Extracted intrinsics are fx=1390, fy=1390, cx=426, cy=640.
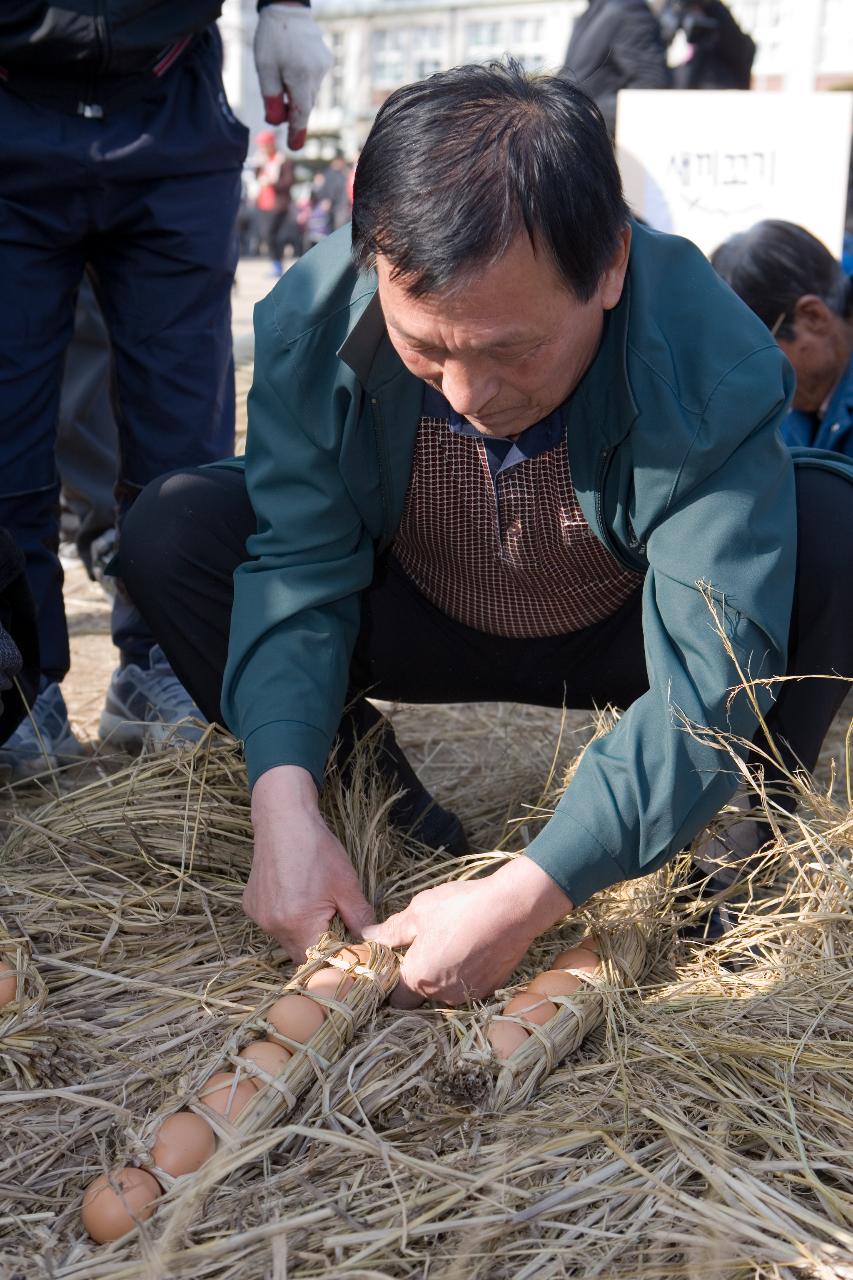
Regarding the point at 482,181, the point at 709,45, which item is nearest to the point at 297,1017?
the point at 482,181

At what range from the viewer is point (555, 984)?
1645 mm

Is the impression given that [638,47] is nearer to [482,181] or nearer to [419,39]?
[482,181]

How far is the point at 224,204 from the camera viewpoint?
2613mm

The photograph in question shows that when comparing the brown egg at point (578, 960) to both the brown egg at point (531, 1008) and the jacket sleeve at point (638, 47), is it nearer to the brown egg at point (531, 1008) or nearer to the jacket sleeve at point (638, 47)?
the brown egg at point (531, 1008)

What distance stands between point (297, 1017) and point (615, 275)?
92 centimetres

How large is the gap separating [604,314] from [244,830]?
922 millimetres

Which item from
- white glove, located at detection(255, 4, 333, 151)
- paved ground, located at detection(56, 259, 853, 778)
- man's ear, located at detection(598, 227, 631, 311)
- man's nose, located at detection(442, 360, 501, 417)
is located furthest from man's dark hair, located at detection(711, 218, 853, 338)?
man's nose, located at detection(442, 360, 501, 417)

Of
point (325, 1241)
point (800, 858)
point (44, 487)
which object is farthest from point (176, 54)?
point (325, 1241)

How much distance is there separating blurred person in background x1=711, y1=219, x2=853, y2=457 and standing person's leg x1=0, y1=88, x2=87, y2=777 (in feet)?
4.86

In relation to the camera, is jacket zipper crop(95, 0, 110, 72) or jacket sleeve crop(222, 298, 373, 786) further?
jacket zipper crop(95, 0, 110, 72)

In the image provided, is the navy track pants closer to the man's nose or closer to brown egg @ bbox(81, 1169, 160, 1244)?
the man's nose

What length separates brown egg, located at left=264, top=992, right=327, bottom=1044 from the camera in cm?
157

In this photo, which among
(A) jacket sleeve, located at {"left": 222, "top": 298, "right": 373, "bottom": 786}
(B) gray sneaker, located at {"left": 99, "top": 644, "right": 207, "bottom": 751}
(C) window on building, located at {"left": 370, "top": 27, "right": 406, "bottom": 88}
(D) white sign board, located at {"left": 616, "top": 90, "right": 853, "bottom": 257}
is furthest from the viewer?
(C) window on building, located at {"left": 370, "top": 27, "right": 406, "bottom": 88}

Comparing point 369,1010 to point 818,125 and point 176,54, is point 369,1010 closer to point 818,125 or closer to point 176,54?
point 176,54
